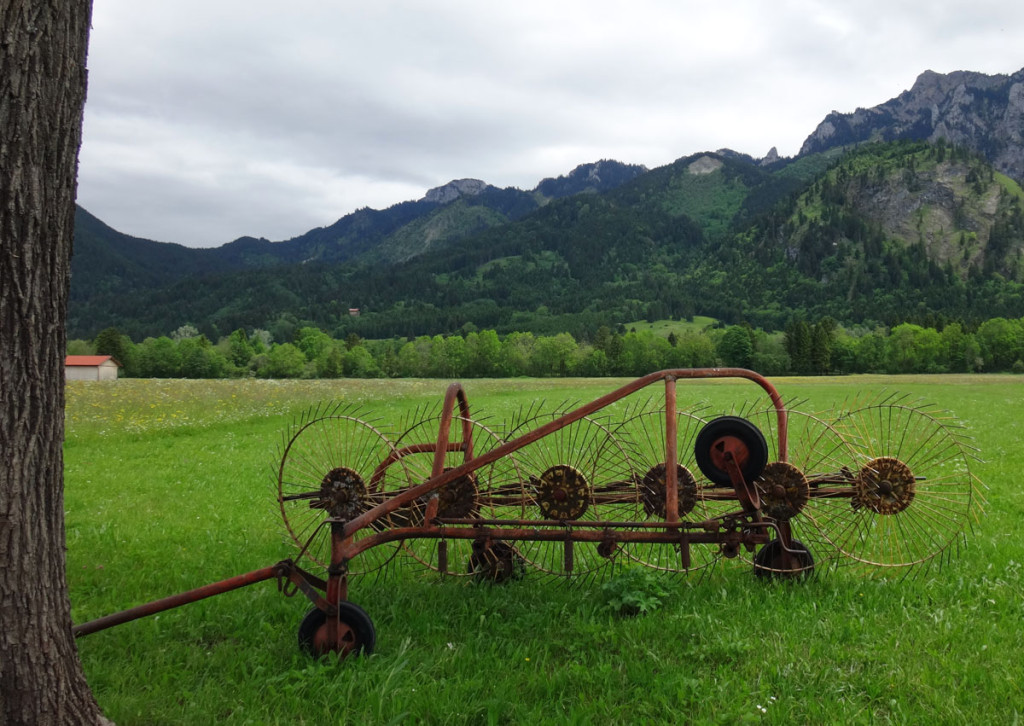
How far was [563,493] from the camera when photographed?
5277mm

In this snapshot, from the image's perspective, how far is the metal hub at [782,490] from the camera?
5.26 m

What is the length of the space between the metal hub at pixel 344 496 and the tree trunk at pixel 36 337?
8.97 feet

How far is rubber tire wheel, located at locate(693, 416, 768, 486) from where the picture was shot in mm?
5113

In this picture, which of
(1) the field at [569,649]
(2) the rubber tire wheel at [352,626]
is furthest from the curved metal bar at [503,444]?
(1) the field at [569,649]

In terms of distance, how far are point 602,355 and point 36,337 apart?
13481 cm

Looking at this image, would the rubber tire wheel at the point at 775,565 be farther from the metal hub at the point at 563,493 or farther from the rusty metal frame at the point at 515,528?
the metal hub at the point at 563,493

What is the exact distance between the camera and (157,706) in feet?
12.7

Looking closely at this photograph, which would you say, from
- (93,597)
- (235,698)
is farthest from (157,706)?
(93,597)

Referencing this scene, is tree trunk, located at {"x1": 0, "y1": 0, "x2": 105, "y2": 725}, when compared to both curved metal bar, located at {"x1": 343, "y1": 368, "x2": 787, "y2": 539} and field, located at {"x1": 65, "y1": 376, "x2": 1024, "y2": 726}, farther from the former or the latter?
curved metal bar, located at {"x1": 343, "y1": 368, "x2": 787, "y2": 539}

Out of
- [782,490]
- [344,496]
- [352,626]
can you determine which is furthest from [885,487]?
[344,496]

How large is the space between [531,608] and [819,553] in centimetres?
350

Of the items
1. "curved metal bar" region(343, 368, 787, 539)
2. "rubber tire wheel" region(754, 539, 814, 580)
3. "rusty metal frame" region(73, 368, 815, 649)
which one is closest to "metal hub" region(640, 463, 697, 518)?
"rusty metal frame" region(73, 368, 815, 649)

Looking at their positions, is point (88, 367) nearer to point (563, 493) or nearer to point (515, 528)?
point (515, 528)

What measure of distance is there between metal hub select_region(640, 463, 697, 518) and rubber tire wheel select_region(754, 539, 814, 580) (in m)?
0.79
